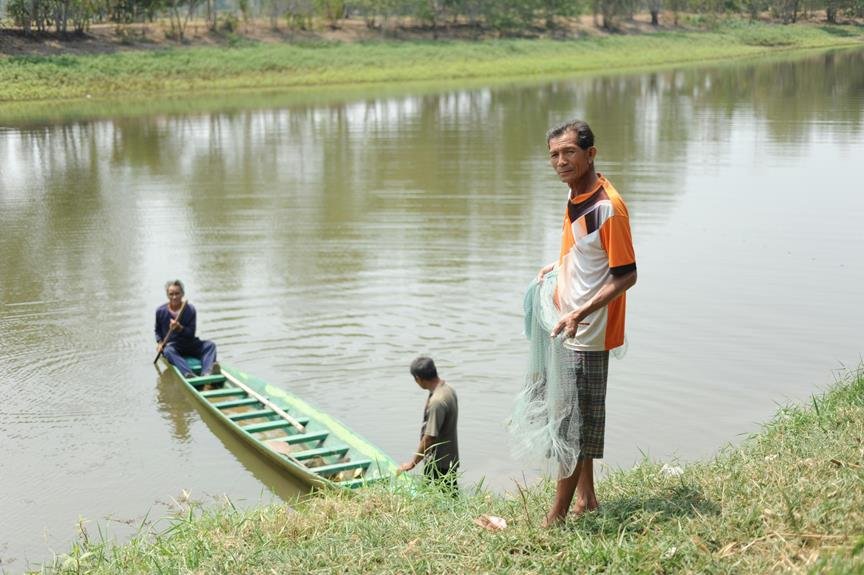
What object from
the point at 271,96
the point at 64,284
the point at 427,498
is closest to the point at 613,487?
the point at 427,498

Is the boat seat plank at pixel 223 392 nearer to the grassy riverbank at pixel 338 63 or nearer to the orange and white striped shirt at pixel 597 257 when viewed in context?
the orange and white striped shirt at pixel 597 257

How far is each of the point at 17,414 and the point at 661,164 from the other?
15716 millimetres

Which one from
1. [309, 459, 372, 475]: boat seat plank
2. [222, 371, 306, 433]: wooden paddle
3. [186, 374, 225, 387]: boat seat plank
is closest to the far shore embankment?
[186, 374, 225, 387]: boat seat plank

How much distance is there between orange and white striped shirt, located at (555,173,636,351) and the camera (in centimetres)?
451

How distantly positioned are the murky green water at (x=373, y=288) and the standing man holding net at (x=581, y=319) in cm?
309

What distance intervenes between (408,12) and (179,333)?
57.0m

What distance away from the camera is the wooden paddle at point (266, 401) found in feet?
28.8

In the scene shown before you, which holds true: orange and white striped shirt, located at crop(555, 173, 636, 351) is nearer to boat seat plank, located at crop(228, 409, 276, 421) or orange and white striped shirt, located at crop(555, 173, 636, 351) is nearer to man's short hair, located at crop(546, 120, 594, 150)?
man's short hair, located at crop(546, 120, 594, 150)

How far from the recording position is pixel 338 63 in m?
50.1

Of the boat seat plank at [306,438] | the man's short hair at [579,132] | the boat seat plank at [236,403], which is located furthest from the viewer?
the boat seat plank at [236,403]

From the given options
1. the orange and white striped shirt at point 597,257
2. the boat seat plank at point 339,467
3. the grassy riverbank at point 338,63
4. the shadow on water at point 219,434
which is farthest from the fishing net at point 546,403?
the grassy riverbank at point 338,63

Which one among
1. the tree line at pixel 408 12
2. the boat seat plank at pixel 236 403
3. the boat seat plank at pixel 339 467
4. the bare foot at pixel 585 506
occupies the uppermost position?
the tree line at pixel 408 12

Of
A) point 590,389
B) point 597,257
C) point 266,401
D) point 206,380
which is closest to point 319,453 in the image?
point 266,401

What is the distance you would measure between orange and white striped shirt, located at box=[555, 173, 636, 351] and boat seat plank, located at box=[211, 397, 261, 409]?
17.7 feet
